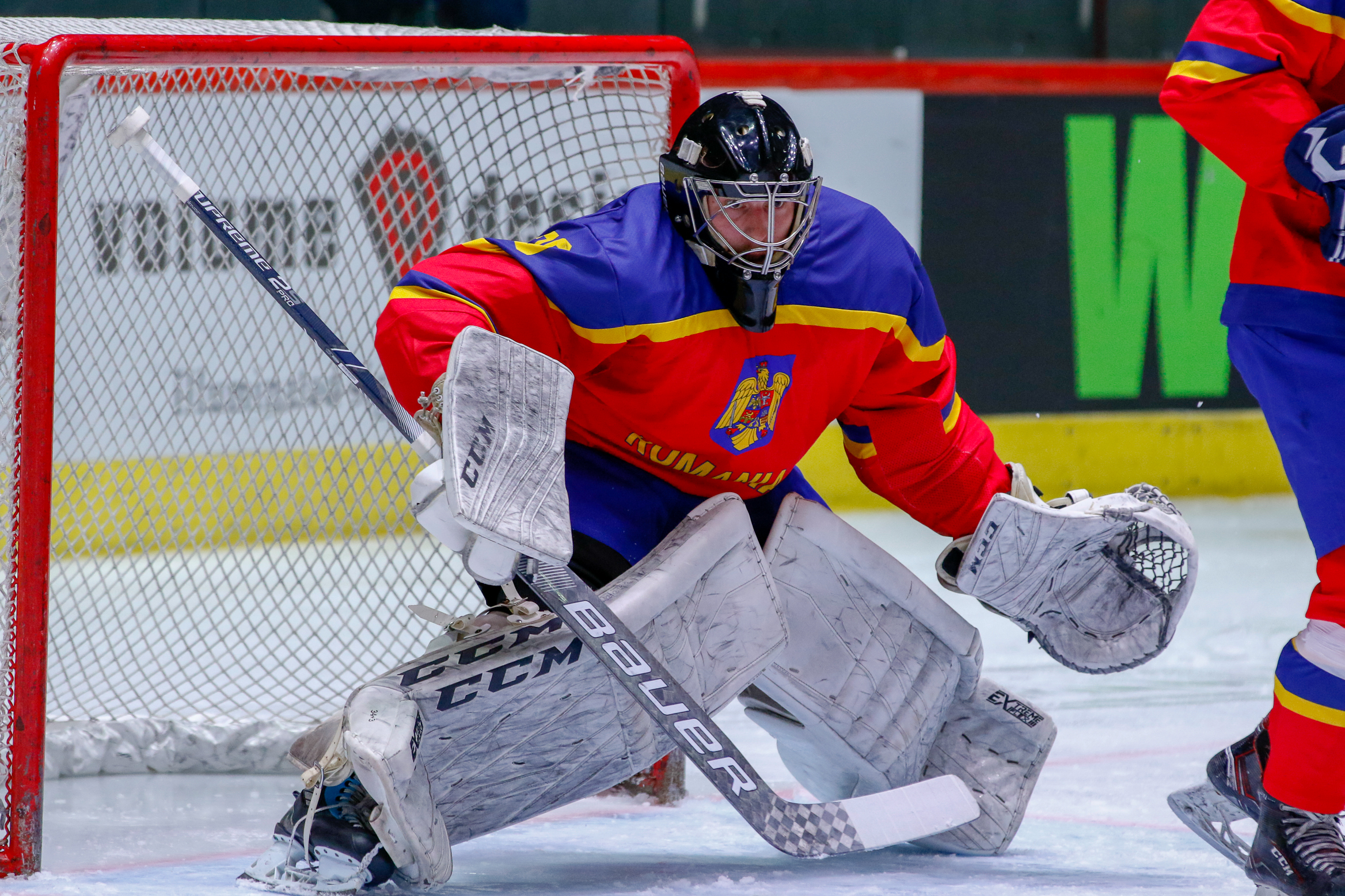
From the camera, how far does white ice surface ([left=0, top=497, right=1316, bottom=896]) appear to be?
1843mm

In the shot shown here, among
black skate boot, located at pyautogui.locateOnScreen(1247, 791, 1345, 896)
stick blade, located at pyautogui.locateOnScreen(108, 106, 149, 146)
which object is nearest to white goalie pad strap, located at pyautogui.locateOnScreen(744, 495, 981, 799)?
black skate boot, located at pyautogui.locateOnScreen(1247, 791, 1345, 896)

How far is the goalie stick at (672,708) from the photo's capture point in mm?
1678

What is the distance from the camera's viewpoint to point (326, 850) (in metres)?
1.69

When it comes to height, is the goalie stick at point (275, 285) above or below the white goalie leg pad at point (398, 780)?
above

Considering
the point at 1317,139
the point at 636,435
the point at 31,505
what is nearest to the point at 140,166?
the point at 31,505

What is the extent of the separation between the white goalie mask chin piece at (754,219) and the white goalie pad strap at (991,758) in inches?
27.2

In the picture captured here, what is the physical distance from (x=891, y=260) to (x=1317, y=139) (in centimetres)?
54

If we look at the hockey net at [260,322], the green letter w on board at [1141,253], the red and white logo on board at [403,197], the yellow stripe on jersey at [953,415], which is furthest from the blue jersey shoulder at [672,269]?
the green letter w on board at [1141,253]

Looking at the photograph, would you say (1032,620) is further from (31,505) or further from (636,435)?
(31,505)

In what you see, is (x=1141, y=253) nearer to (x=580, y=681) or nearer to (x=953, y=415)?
(x=953, y=415)

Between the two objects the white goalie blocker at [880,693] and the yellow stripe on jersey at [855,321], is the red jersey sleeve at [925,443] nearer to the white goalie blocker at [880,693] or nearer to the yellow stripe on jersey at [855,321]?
the yellow stripe on jersey at [855,321]

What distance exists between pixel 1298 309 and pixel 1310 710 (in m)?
0.43

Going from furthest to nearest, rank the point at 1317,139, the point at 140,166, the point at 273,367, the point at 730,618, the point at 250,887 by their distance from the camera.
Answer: the point at 273,367
the point at 140,166
the point at 730,618
the point at 250,887
the point at 1317,139

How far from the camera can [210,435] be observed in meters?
3.05
